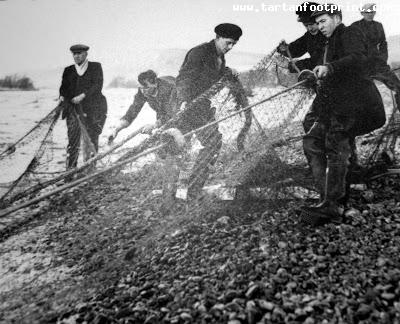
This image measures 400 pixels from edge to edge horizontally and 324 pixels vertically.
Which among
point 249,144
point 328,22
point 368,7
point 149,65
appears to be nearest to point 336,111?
point 328,22

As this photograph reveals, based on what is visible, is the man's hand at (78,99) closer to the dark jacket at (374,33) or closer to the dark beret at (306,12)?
the dark beret at (306,12)

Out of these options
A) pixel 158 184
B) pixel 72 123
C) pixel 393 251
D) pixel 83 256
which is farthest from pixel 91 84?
pixel 393 251

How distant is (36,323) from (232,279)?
128 centimetres

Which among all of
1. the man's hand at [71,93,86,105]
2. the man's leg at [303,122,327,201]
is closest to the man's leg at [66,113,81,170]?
the man's hand at [71,93,86,105]

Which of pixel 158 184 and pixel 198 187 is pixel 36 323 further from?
pixel 158 184

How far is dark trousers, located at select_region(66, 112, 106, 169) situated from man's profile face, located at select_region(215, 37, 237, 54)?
2.25 m

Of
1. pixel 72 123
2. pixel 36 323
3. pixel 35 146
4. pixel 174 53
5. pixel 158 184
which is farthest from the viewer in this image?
pixel 174 53

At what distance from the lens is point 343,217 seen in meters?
2.91

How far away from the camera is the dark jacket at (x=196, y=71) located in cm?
358

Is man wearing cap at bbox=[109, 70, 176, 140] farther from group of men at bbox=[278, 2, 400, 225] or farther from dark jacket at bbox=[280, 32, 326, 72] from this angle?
group of men at bbox=[278, 2, 400, 225]

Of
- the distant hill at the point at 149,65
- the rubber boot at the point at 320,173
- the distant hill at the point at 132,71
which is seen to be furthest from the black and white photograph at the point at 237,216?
the distant hill at the point at 132,71

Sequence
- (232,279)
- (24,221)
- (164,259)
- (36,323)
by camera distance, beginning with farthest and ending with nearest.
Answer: (24,221) < (164,259) < (232,279) < (36,323)

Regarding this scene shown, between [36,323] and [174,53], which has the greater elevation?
[174,53]

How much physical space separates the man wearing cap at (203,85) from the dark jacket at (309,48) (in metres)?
0.75
